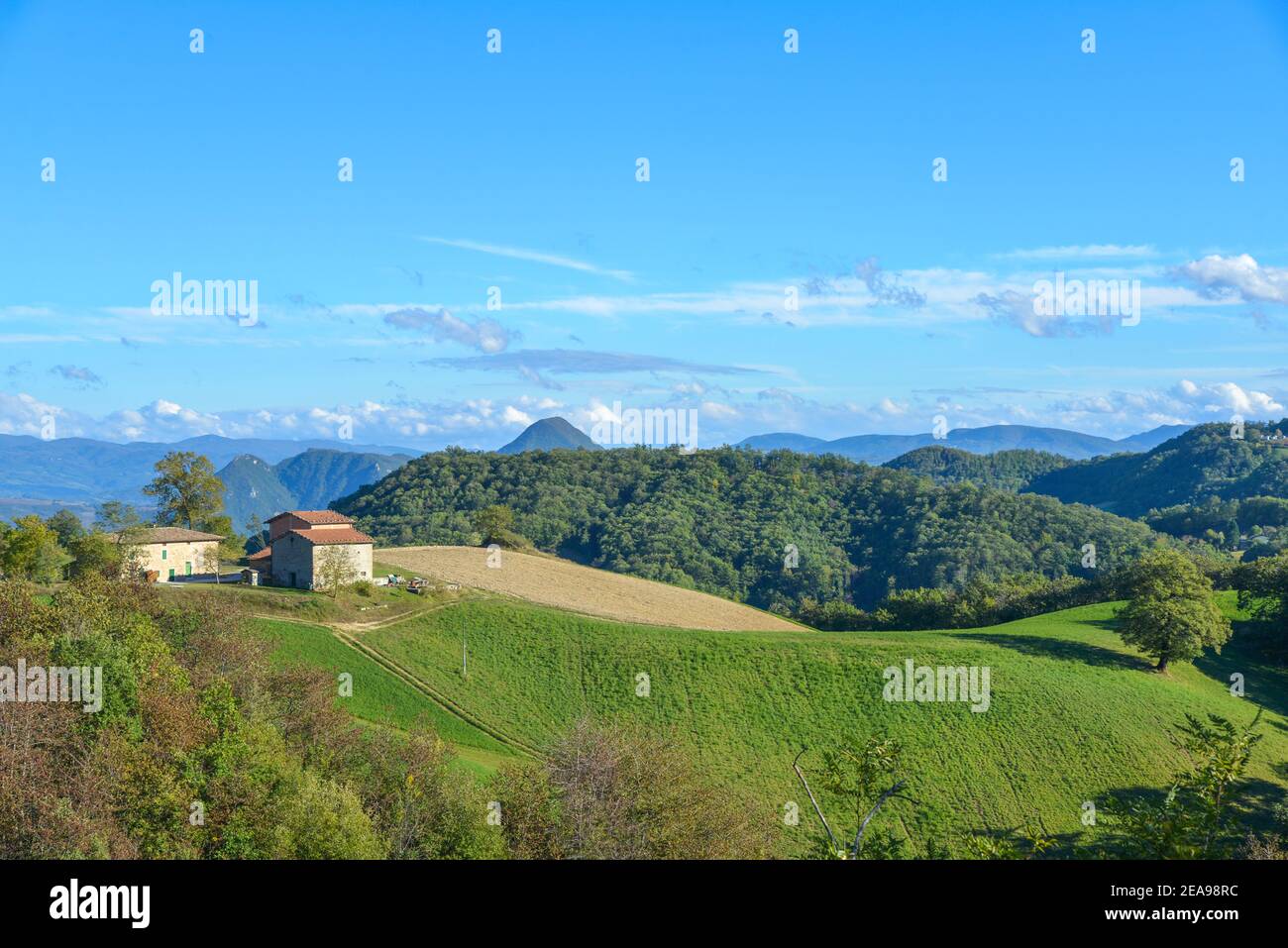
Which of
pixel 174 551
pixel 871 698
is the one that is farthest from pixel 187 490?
pixel 871 698

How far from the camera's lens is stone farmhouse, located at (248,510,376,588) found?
2427 inches

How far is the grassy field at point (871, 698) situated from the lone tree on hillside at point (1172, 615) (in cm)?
184

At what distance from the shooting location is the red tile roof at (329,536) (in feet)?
202

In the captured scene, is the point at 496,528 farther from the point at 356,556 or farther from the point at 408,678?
the point at 408,678

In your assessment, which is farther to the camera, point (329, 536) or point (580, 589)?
point (580, 589)

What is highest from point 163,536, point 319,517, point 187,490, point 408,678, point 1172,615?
point 187,490

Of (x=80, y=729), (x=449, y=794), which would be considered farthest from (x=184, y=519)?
(x=449, y=794)

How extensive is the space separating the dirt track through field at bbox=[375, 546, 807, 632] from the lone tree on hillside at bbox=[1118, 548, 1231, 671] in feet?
84.5

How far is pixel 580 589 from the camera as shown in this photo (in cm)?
7788

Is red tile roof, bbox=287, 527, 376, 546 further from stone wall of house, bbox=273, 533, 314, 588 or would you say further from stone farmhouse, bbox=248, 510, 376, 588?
stone wall of house, bbox=273, 533, 314, 588

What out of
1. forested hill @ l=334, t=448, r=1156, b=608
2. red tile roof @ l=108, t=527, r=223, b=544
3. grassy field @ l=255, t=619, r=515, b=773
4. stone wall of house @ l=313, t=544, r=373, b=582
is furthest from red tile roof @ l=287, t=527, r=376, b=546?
forested hill @ l=334, t=448, r=1156, b=608

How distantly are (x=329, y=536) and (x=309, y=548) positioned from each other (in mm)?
1518
